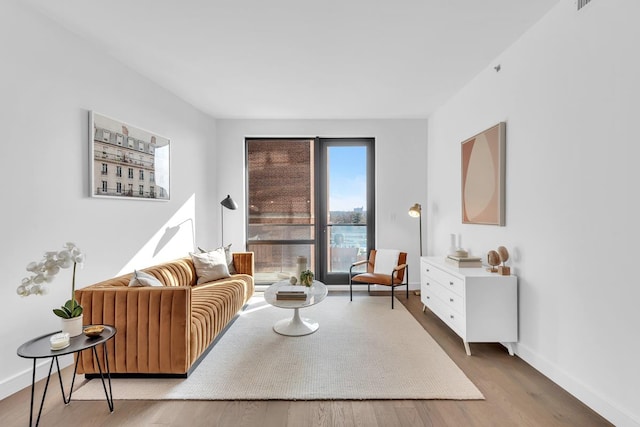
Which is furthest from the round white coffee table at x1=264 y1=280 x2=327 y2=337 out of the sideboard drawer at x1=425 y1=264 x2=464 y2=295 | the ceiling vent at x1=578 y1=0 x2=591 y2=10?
the ceiling vent at x1=578 y1=0 x2=591 y2=10

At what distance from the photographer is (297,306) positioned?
2961 millimetres

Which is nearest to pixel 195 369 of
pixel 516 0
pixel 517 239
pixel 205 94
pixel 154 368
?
pixel 154 368

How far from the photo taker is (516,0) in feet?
7.14

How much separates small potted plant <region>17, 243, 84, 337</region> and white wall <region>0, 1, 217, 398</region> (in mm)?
611

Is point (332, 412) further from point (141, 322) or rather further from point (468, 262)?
point (468, 262)

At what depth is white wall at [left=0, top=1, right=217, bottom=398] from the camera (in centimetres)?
212

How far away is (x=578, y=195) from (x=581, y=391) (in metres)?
1.32

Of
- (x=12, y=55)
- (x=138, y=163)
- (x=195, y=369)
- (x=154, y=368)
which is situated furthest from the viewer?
(x=138, y=163)

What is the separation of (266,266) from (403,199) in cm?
255

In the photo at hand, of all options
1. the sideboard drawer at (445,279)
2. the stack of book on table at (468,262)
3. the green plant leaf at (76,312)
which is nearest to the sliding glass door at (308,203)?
the sideboard drawer at (445,279)

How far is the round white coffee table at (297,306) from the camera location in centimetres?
300

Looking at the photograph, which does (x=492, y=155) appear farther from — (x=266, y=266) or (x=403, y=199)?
(x=266, y=266)

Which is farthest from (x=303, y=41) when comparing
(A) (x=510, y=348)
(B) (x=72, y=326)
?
(A) (x=510, y=348)

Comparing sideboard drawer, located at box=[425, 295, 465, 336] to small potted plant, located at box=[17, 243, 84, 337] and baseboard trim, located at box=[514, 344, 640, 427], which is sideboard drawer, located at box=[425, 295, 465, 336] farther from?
small potted plant, located at box=[17, 243, 84, 337]
